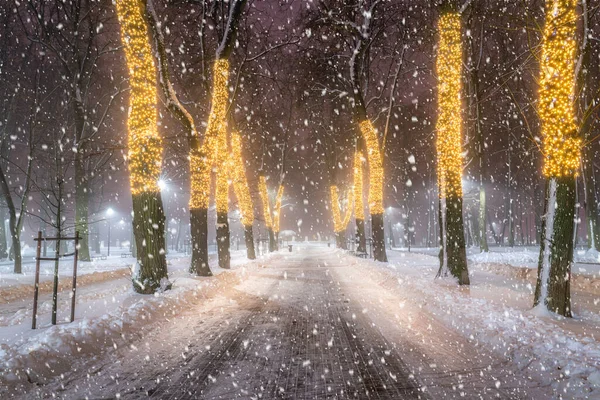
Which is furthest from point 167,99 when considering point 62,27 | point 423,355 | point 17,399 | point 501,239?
point 501,239

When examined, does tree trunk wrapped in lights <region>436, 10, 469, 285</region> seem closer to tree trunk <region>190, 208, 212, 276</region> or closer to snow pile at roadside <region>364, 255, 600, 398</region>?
snow pile at roadside <region>364, 255, 600, 398</region>

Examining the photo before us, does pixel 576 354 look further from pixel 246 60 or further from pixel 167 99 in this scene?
pixel 246 60

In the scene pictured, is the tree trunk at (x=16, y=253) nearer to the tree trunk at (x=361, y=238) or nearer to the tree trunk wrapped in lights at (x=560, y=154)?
the tree trunk at (x=361, y=238)

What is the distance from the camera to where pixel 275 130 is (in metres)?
33.0

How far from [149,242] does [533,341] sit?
8.18m

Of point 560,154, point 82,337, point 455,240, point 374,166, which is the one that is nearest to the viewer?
point 82,337

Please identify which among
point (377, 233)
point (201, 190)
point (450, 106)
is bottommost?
point (377, 233)

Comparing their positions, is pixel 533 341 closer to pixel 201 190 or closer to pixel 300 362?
pixel 300 362

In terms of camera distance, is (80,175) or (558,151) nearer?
(558,151)

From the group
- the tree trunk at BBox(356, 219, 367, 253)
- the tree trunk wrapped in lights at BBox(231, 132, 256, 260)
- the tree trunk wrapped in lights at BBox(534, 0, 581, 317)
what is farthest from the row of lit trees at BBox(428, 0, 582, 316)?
the tree trunk at BBox(356, 219, 367, 253)

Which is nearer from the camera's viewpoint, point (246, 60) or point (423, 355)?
point (423, 355)

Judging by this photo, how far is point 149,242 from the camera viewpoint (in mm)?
9445

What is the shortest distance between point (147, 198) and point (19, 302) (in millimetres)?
5055

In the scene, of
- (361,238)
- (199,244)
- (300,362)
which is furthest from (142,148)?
(361,238)
